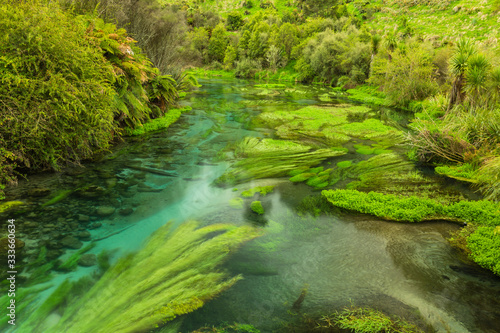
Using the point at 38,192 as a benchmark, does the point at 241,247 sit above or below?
below

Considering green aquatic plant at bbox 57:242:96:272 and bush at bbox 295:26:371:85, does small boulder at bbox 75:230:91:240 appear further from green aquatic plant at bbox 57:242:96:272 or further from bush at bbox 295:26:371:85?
bush at bbox 295:26:371:85

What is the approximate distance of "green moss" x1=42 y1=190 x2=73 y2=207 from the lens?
7205mm

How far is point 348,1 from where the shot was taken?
92.6 metres

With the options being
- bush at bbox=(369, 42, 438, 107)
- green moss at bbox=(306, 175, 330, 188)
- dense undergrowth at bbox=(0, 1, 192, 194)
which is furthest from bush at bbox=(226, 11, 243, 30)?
green moss at bbox=(306, 175, 330, 188)

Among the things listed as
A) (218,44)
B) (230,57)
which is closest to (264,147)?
(230,57)

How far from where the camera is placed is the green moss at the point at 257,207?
7719 millimetres

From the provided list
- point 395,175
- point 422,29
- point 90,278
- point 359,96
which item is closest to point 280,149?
point 395,175

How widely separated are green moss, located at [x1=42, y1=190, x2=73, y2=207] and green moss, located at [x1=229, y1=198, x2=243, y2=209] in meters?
4.59

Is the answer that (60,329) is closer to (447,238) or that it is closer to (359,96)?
(447,238)

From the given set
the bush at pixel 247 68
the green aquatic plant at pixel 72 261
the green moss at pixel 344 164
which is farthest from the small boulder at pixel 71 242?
the bush at pixel 247 68

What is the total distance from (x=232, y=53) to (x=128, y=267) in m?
68.4

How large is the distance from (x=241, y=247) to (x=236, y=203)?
209 centimetres

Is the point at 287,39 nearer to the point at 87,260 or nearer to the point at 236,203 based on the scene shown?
the point at 236,203

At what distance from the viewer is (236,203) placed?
8.15m
